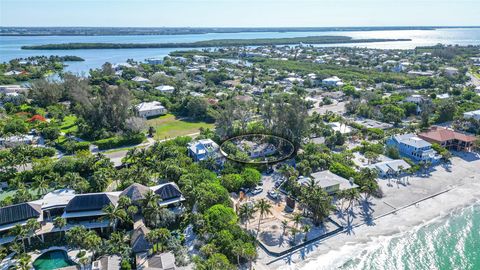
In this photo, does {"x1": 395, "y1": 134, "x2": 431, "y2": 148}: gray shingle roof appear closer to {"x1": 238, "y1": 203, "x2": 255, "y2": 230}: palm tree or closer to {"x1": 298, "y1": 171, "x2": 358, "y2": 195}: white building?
{"x1": 298, "y1": 171, "x2": 358, "y2": 195}: white building

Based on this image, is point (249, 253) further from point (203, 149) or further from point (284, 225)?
point (203, 149)

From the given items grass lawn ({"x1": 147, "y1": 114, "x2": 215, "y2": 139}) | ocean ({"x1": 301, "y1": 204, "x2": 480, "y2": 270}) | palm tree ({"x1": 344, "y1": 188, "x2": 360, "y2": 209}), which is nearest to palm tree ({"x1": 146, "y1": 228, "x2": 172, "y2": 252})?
ocean ({"x1": 301, "y1": 204, "x2": 480, "y2": 270})

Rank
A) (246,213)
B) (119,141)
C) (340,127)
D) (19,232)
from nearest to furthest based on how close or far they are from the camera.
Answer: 1. (19,232)
2. (246,213)
3. (119,141)
4. (340,127)

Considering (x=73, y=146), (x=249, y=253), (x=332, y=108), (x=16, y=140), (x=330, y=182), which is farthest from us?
(x=332, y=108)

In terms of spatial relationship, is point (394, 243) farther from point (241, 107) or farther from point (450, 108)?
Answer: point (450, 108)

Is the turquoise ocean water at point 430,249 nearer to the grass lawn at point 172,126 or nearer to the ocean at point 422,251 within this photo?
the ocean at point 422,251

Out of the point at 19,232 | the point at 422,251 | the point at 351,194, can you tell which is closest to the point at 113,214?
the point at 19,232

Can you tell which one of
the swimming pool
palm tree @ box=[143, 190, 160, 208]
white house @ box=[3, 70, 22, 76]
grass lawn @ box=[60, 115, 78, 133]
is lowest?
the swimming pool

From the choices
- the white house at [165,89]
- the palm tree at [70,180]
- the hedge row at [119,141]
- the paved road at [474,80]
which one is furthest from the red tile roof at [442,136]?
the paved road at [474,80]
